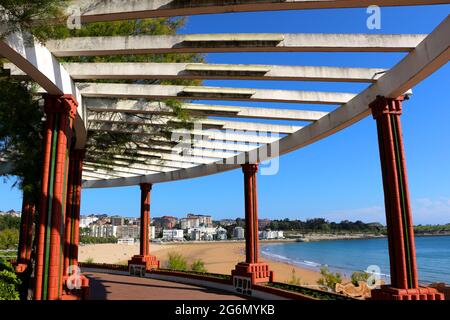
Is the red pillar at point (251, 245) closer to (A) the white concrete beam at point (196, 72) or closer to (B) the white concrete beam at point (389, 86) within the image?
(B) the white concrete beam at point (389, 86)

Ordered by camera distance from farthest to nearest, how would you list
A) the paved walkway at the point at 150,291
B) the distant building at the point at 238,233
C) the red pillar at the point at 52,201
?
1. the distant building at the point at 238,233
2. the paved walkway at the point at 150,291
3. the red pillar at the point at 52,201

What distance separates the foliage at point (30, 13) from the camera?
5300mm

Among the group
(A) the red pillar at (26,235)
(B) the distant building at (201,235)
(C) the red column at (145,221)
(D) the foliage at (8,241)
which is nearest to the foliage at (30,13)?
(A) the red pillar at (26,235)

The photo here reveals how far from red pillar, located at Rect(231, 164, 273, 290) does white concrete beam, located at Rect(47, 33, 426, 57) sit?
26.8ft

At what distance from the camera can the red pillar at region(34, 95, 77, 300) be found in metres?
6.66

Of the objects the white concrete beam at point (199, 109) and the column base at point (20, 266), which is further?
the column base at point (20, 266)

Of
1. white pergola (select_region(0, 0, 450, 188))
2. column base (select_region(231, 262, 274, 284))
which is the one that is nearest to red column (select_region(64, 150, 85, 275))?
white pergola (select_region(0, 0, 450, 188))

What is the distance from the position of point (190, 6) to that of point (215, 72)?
222 cm

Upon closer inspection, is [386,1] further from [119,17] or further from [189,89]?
[189,89]

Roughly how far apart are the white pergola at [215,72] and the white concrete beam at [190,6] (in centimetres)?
2

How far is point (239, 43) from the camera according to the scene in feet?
21.4

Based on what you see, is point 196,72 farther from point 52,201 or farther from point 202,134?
point 202,134

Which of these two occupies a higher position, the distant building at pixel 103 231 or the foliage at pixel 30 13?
the foliage at pixel 30 13
